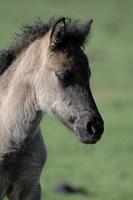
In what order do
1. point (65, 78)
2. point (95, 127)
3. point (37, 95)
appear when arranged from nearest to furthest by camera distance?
point (95, 127) < point (65, 78) < point (37, 95)

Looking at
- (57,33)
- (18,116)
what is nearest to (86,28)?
(57,33)

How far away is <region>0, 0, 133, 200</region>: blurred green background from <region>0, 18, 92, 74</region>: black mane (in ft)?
1.53

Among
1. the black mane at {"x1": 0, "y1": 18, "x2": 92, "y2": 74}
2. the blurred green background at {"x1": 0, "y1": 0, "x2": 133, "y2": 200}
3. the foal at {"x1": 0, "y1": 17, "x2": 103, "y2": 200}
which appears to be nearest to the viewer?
the foal at {"x1": 0, "y1": 17, "x2": 103, "y2": 200}

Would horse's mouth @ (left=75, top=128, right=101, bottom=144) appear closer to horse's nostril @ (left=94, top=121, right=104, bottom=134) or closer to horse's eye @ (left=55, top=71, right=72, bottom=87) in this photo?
horse's nostril @ (left=94, top=121, right=104, bottom=134)

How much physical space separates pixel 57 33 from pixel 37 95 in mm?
666

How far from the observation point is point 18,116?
9.65 metres

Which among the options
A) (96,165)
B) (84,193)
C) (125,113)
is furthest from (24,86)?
(125,113)

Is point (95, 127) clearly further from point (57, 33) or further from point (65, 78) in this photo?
point (57, 33)

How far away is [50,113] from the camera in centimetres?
938

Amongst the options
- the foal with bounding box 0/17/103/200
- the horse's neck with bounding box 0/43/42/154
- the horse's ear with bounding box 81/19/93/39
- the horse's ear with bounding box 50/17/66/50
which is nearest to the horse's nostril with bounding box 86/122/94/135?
the foal with bounding box 0/17/103/200

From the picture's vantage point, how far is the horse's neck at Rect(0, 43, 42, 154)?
9578 millimetres

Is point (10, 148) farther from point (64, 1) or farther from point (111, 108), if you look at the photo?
point (64, 1)

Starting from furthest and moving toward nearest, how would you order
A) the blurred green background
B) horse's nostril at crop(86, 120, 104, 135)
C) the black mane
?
the blurred green background
the black mane
horse's nostril at crop(86, 120, 104, 135)

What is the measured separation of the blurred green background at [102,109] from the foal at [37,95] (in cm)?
52
